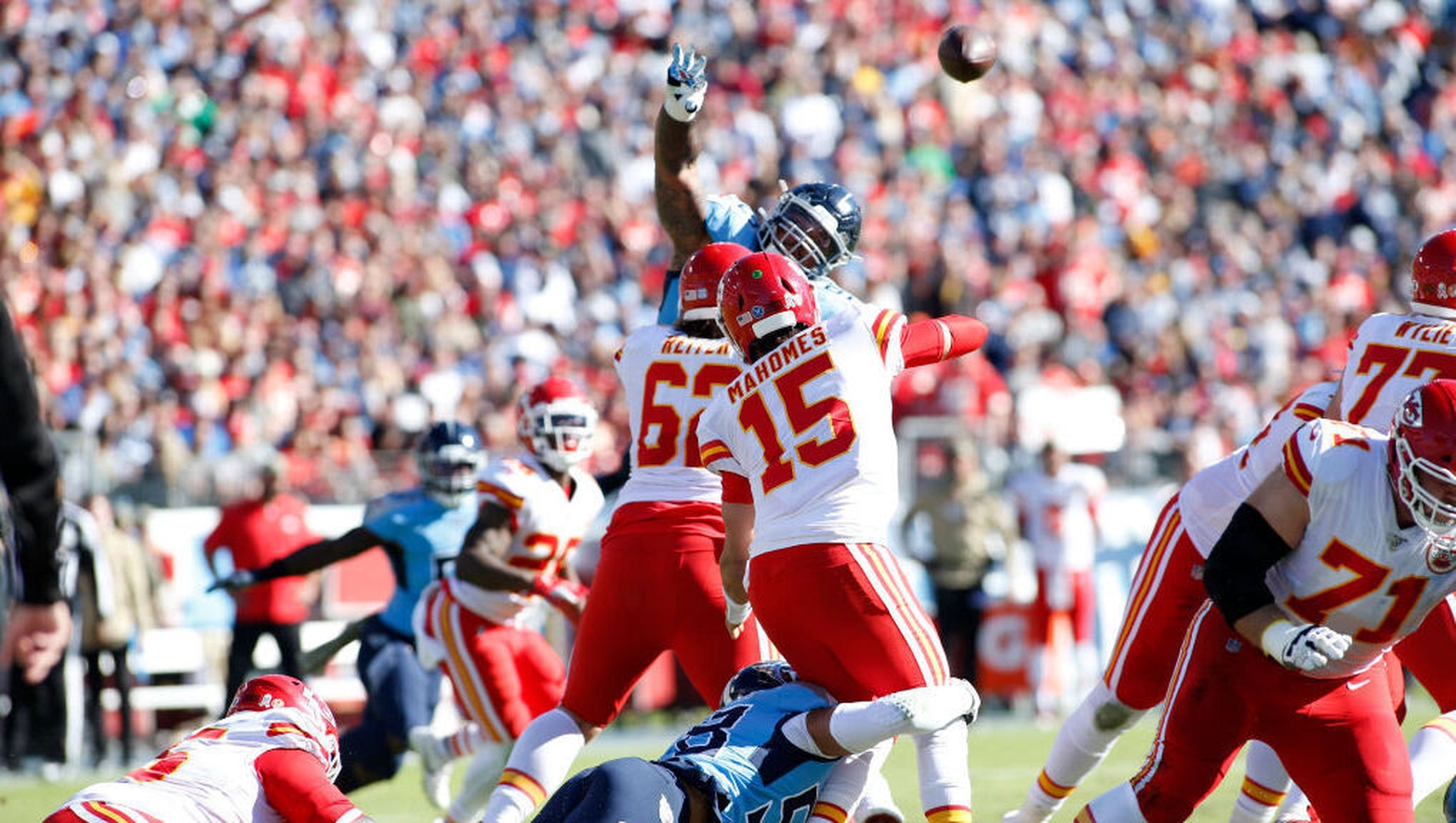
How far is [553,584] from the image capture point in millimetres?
6895

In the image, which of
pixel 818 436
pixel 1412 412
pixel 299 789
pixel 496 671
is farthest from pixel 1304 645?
pixel 496 671

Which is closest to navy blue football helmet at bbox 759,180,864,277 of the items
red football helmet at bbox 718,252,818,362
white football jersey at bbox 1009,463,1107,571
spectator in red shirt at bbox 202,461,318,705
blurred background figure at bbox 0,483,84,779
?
red football helmet at bbox 718,252,818,362

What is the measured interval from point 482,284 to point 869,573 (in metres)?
11.7

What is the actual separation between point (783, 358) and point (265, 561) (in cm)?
691

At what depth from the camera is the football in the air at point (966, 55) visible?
Result: 6.87 meters

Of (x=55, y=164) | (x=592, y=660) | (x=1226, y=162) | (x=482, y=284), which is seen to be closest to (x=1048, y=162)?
(x=1226, y=162)

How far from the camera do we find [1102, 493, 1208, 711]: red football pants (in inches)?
209

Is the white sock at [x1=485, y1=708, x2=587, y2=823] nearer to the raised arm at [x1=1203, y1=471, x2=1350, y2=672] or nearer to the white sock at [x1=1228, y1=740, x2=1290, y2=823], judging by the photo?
the white sock at [x1=1228, y1=740, x2=1290, y2=823]

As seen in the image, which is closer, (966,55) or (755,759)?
(755,759)

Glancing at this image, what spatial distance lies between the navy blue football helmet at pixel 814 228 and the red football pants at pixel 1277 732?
5.61ft

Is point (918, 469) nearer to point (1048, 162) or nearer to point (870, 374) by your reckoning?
point (1048, 162)

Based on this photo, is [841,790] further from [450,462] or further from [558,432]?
[450,462]

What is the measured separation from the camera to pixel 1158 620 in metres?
5.35

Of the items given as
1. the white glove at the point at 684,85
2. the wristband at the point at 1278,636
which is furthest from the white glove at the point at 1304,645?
the white glove at the point at 684,85
